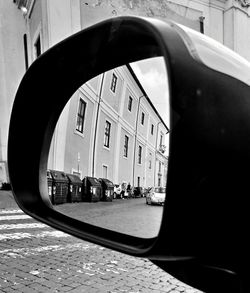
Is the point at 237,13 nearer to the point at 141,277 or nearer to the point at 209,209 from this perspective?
the point at 141,277

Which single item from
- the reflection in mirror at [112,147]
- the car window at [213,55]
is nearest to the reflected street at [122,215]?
the reflection in mirror at [112,147]

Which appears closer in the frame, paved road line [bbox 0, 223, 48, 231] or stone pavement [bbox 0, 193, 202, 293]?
stone pavement [bbox 0, 193, 202, 293]

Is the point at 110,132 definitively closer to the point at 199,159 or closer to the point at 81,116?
the point at 81,116

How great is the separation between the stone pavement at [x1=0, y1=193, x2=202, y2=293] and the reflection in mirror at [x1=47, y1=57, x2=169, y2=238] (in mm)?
2046

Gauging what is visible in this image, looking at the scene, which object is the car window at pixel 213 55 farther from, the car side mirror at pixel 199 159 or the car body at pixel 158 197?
the car body at pixel 158 197

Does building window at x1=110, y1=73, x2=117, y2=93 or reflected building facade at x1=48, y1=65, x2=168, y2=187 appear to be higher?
building window at x1=110, y1=73, x2=117, y2=93

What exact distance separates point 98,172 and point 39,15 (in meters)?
10.1

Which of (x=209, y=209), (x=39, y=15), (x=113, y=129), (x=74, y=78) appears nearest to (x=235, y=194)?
(x=209, y=209)

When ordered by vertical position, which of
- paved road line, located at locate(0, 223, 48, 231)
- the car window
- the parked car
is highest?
the car window

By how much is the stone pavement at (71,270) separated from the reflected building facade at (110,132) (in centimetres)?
208

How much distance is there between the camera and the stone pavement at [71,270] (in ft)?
9.32

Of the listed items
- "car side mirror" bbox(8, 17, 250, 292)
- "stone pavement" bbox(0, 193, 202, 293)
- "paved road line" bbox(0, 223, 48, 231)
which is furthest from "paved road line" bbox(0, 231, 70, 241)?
"car side mirror" bbox(8, 17, 250, 292)

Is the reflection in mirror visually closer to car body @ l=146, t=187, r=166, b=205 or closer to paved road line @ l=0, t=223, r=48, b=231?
car body @ l=146, t=187, r=166, b=205

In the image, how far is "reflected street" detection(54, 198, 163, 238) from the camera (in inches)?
29.0
